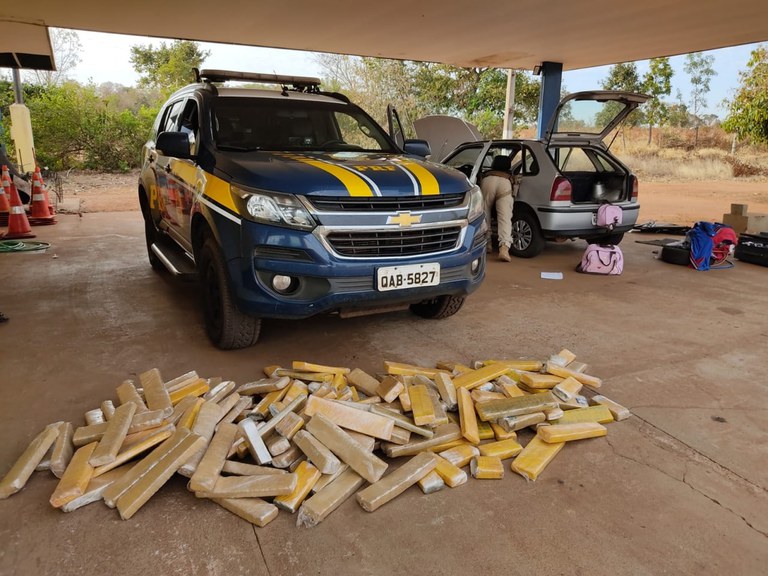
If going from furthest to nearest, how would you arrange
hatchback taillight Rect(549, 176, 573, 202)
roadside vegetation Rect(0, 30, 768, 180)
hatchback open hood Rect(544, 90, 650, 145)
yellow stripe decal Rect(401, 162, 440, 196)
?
roadside vegetation Rect(0, 30, 768, 180) < hatchback open hood Rect(544, 90, 650, 145) < hatchback taillight Rect(549, 176, 573, 202) < yellow stripe decal Rect(401, 162, 440, 196)

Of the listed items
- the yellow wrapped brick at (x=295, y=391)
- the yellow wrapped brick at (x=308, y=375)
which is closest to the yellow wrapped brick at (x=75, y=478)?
the yellow wrapped brick at (x=295, y=391)

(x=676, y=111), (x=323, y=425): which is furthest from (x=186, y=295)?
(x=676, y=111)

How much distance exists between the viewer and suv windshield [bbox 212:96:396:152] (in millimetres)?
4211

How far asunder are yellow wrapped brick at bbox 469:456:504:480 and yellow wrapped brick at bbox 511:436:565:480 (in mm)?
83

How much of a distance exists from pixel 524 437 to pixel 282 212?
6.11ft

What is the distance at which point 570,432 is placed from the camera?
2.80 meters

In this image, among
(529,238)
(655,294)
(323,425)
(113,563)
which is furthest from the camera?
(529,238)

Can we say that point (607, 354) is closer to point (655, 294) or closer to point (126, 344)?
point (655, 294)

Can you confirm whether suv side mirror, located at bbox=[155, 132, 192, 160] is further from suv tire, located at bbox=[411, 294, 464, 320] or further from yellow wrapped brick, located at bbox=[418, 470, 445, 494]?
yellow wrapped brick, located at bbox=[418, 470, 445, 494]

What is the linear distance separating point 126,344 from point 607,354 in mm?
3507

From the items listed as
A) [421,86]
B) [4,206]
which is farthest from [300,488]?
[421,86]

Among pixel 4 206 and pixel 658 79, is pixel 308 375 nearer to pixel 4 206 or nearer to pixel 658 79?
pixel 4 206

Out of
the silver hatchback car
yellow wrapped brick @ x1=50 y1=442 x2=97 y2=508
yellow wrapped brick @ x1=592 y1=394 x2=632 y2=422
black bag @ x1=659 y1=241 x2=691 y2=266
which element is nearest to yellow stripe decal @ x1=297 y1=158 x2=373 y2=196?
yellow wrapped brick @ x1=592 y1=394 x2=632 y2=422

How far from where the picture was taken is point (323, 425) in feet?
8.82
